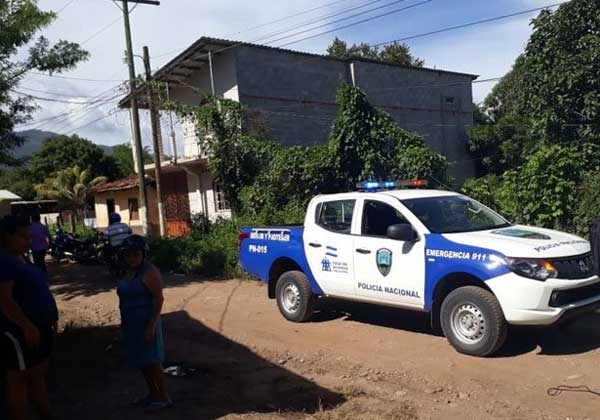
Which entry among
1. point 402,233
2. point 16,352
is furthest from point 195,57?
point 16,352

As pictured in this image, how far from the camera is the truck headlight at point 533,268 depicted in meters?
5.84

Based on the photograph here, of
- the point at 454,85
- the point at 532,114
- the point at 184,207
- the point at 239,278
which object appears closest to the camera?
the point at 239,278

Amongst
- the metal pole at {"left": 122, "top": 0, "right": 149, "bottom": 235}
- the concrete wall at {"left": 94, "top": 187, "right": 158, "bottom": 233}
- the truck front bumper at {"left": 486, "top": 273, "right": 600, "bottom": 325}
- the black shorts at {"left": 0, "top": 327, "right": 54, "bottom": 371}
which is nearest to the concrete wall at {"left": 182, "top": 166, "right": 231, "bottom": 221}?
the concrete wall at {"left": 94, "top": 187, "right": 158, "bottom": 233}

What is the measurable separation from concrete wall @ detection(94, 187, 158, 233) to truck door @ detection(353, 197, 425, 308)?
18824 millimetres

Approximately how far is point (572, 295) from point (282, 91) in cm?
1657

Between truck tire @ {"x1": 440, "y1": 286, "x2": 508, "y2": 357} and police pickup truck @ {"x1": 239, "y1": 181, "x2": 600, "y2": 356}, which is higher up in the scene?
police pickup truck @ {"x1": 239, "y1": 181, "x2": 600, "y2": 356}

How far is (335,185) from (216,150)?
426 cm

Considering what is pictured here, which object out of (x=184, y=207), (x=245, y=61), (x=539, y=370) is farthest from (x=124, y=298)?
(x=184, y=207)

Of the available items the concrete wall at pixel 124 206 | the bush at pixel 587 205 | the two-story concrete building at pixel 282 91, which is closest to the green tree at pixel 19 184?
the concrete wall at pixel 124 206

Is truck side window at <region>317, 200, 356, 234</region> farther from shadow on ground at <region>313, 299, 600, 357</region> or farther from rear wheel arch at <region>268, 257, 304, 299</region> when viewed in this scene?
shadow on ground at <region>313, 299, 600, 357</region>

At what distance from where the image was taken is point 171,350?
7148 mm

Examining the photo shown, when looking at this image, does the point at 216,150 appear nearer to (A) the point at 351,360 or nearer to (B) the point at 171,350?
(B) the point at 171,350

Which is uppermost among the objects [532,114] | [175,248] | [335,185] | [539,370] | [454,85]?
[454,85]

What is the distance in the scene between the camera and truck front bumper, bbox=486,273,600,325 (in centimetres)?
579
